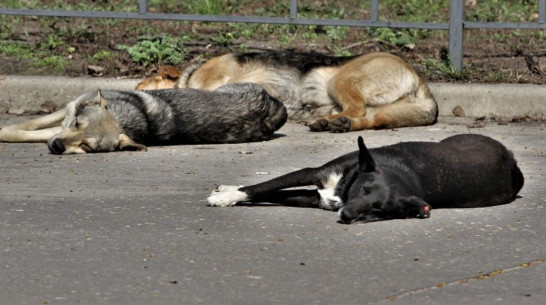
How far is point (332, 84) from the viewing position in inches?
433

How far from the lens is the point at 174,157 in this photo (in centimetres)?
865

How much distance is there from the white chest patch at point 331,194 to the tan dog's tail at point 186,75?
4.57 metres

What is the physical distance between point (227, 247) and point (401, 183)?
46.4 inches

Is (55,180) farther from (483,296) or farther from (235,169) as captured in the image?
(483,296)

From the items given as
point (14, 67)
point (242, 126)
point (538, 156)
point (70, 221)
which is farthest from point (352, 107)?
point (70, 221)

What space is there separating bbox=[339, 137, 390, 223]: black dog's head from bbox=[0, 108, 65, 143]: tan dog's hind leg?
13.4ft

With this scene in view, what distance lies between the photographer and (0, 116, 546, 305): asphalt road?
4668 mm

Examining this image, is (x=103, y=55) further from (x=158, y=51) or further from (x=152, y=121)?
(x=152, y=121)

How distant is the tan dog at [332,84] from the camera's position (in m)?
10.6

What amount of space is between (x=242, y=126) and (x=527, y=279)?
4.85m

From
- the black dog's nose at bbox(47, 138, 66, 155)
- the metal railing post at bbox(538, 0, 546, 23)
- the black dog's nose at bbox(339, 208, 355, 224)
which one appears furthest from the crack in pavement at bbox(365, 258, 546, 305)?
the metal railing post at bbox(538, 0, 546, 23)

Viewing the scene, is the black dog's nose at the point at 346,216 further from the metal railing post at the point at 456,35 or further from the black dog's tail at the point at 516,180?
the metal railing post at the point at 456,35

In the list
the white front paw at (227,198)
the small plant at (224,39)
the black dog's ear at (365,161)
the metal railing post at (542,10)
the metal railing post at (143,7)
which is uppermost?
the metal railing post at (143,7)

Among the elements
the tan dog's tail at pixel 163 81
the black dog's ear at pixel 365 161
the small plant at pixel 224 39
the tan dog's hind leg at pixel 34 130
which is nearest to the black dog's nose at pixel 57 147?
the tan dog's hind leg at pixel 34 130
